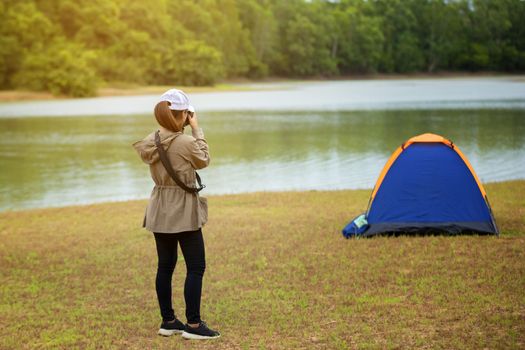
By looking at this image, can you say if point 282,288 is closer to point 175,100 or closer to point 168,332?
point 168,332

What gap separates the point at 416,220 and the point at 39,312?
→ 5.02m

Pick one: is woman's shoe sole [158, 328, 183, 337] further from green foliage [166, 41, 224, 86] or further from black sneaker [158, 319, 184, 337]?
green foliage [166, 41, 224, 86]

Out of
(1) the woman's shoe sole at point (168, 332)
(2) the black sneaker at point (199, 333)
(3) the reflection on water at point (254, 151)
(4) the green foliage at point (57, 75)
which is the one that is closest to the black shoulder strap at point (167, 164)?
(2) the black sneaker at point (199, 333)

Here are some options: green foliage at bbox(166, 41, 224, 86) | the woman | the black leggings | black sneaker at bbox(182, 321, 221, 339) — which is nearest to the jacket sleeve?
the woman

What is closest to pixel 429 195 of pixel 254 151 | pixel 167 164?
pixel 167 164

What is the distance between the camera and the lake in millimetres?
19359

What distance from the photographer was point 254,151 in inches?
1077

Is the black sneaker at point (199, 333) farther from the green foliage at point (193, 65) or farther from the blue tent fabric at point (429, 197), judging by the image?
the green foliage at point (193, 65)

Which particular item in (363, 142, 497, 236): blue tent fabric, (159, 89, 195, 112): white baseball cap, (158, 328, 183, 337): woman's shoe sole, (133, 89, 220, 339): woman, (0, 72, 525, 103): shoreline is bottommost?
(0, 72, 525, 103): shoreline

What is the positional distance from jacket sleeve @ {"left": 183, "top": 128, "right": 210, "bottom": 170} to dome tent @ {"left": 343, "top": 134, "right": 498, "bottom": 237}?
4.61m

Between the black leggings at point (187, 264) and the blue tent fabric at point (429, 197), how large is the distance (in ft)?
14.4

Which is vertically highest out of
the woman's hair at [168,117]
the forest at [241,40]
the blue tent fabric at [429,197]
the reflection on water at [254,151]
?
the forest at [241,40]

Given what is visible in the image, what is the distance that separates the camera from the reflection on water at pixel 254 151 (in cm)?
1928

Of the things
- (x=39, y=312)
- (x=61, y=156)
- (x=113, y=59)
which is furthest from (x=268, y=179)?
(x=113, y=59)
